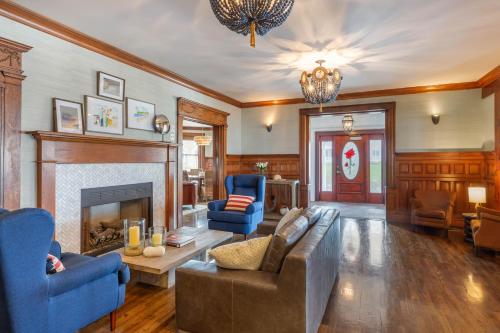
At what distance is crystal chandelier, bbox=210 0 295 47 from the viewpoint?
1.96m

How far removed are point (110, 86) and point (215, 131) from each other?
3033 mm

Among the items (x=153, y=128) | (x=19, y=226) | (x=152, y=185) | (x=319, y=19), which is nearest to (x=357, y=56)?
(x=319, y=19)

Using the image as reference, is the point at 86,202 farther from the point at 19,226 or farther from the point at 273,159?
the point at 273,159

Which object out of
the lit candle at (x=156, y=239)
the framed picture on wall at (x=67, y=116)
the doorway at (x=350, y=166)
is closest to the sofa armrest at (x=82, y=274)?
the lit candle at (x=156, y=239)

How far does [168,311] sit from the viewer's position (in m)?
2.46

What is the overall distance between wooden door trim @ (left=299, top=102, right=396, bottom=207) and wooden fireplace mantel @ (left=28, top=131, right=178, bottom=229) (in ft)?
10.5

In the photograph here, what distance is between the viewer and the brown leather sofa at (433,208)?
504cm

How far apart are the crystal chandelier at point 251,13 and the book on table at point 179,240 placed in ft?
6.77

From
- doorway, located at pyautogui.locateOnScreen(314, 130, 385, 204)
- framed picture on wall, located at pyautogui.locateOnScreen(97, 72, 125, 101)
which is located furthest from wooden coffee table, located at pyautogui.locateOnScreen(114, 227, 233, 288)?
doorway, located at pyautogui.locateOnScreen(314, 130, 385, 204)

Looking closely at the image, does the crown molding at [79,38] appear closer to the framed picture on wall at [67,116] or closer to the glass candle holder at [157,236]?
the framed picture on wall at [67,116]

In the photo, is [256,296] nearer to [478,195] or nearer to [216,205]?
[216,205]

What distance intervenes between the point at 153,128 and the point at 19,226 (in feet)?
10.7

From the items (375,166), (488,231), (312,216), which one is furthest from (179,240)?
(375,166)

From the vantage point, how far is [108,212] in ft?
14.1
